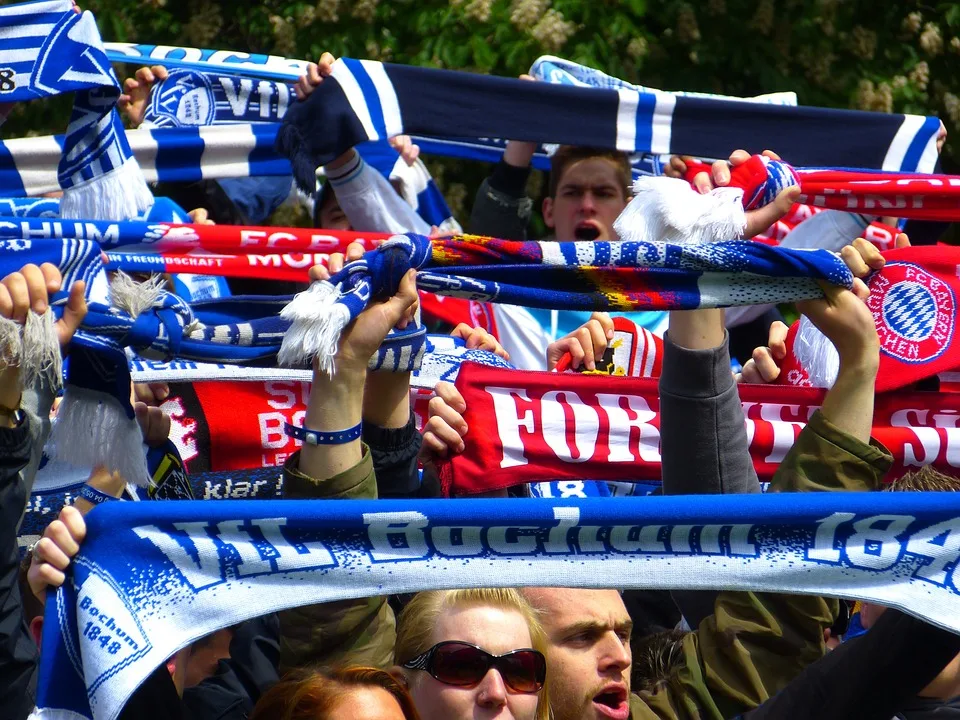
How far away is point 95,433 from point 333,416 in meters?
0.44

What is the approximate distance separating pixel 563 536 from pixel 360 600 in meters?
0.60

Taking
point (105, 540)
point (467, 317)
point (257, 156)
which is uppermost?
point (105, 540)

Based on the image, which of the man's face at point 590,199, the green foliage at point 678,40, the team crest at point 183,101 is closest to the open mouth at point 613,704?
the man's face at point 590,199

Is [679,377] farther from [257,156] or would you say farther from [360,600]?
[257,156]

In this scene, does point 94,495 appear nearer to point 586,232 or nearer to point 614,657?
point 614,657

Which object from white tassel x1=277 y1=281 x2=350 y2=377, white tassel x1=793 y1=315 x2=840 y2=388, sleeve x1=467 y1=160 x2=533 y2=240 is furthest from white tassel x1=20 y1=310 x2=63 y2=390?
sleeve x1=467 y1=160 x2=533 y2=240

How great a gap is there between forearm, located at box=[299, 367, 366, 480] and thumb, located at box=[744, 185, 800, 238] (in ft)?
2.60

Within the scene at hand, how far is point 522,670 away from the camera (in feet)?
7.80

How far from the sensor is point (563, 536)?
83.7 inches

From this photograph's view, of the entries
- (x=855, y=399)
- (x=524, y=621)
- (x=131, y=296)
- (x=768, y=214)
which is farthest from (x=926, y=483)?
(x=131, y=296)

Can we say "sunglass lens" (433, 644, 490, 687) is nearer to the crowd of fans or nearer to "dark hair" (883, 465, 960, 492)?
the crowd of fans

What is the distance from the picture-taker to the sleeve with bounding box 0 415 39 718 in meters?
2.23

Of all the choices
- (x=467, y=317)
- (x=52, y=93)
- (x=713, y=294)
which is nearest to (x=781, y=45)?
(x=467, y=317)

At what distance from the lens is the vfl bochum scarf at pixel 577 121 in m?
3.74
